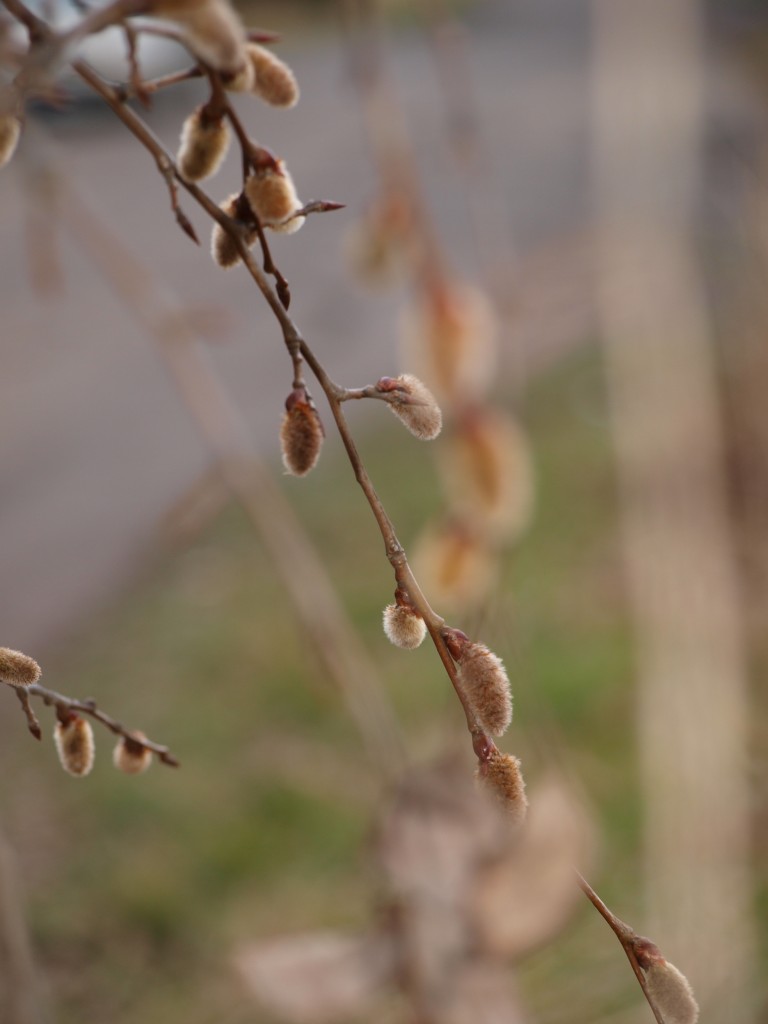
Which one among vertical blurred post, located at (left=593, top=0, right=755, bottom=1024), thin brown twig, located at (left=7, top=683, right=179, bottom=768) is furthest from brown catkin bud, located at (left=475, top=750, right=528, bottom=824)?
vertical blurred post, located at (left=593, top=0, right=755, bottom=1024)

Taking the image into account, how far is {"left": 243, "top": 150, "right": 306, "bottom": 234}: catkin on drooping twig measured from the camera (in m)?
0.28

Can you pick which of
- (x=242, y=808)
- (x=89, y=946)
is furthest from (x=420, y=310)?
(x=242, y=808)

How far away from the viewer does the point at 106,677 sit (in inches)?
67.5

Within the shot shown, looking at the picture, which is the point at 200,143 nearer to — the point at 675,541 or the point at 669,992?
the point at 669,992

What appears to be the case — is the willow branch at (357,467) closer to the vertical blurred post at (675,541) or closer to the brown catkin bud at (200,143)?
the brown catkin bud at (200,143)

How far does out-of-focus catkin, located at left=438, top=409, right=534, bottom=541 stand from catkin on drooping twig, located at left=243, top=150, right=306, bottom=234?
32cm

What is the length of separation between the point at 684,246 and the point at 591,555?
1.53m

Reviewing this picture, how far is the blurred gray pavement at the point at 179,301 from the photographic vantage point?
230 centimetres

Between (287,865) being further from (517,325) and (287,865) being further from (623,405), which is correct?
(623,405)

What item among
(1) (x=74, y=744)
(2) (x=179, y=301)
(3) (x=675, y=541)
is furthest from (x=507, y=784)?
(2) (x=179, y=301)

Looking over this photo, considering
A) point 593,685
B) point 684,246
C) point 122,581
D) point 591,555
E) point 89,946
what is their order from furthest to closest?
point 684,246 → point 122,581 → point 591,555 → point 593,685 → point 89,946

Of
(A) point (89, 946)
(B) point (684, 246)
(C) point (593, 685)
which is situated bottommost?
(B) point (684, 246)

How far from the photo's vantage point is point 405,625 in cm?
26

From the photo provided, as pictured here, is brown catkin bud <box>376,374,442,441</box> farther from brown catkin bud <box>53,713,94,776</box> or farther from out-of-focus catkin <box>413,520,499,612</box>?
out-of-focus catkin <box>413,520,499,612</box>
